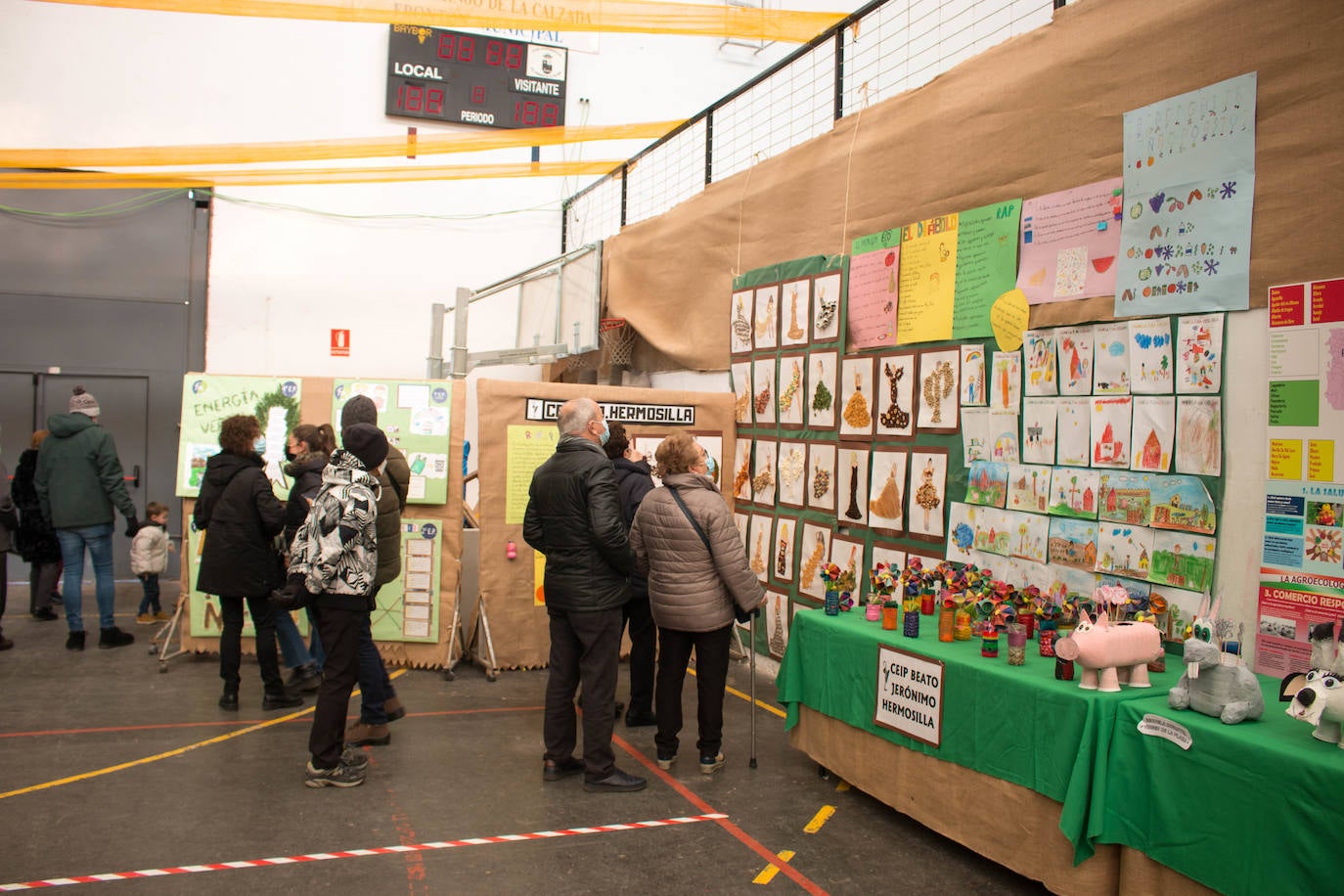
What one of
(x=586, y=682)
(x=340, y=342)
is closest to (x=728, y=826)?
(x=586, y=682)

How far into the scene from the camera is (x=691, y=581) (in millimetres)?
3984

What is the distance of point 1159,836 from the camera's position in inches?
105

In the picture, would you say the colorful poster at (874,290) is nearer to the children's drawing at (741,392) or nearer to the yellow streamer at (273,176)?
the children's drawing at (741,392)

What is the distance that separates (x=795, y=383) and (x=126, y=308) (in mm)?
6912

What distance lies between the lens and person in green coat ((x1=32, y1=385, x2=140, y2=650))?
6.08 meters

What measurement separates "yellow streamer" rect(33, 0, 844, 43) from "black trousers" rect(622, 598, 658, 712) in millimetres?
3790

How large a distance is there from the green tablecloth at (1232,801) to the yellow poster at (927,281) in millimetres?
2277

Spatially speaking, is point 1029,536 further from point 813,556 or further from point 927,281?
point 813,556

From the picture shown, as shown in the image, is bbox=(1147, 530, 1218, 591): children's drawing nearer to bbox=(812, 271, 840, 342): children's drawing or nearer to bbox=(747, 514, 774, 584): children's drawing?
bbox=(812, 271, 840, 342): children's drawing

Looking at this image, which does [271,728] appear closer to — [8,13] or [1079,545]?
[1079,545]

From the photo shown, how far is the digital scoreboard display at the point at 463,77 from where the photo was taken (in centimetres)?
950

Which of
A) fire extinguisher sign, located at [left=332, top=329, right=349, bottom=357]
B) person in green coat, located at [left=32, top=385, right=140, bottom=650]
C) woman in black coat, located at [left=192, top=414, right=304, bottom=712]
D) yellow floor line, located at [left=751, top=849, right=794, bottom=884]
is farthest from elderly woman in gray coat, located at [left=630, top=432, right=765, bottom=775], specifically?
fire extinguisher sign, located at [left=332, top=329, right=349, bottom=357]

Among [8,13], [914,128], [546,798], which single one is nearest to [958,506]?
[914,128]

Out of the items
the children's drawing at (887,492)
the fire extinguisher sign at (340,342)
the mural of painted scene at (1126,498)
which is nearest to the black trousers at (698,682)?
the children's drawing at (887,492)
